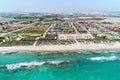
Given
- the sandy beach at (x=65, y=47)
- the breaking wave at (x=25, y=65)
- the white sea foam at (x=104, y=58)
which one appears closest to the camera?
the breaking wave at (x=25, y=65)

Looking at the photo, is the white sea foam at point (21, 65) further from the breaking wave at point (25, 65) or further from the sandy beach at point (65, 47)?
the sandy beach at point (65, 47)

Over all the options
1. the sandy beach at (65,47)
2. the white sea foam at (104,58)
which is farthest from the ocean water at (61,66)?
the sandy beach at (65,47)

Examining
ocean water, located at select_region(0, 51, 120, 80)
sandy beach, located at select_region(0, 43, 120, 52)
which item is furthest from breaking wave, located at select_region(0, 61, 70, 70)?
sandy beach, located at select_region(0, 43, 120, 52)

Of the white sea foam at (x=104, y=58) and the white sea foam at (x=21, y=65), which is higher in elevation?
the white sea foam at (x=21, y=65)

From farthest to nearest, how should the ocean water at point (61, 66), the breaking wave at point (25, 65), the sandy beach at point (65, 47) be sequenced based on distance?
the sandy beach at point (65, 47) → the breaking wave at point (25, 65) → the ocean water at point (61, 66)

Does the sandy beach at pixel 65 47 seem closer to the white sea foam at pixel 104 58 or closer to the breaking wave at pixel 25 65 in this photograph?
the white sea foam at pixel 104 58

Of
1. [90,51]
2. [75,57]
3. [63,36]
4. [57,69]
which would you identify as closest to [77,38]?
[63,36]

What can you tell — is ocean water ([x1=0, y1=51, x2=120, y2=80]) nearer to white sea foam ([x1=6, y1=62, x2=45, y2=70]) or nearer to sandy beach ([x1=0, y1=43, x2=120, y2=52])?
white sea foam ([x1=6, y1=62, x2=45, y2=70])

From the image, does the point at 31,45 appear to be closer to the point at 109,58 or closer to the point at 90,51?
the point at 90,51

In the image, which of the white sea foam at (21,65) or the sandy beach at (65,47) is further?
the sandy beach at (65,47)
